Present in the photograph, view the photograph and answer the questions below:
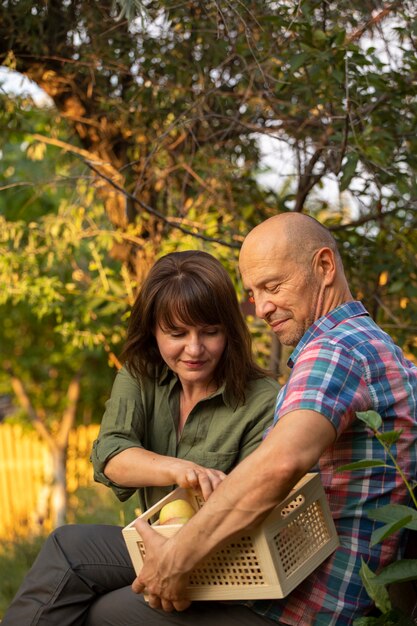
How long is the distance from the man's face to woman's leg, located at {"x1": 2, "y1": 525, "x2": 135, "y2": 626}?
2.90 feet

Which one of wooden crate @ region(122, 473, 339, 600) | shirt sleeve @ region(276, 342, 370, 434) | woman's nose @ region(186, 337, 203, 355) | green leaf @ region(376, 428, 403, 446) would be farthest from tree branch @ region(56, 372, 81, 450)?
green leaf @ region(376, 428, 403, 446)

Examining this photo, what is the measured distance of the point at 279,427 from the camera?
1890 millimetres

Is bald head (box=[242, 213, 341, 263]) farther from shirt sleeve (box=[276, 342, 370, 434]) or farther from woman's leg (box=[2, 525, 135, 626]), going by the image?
woman's leg (box=[2, 525, 135, 626])

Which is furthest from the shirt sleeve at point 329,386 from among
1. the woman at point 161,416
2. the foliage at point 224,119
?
the foliage at point 224,119

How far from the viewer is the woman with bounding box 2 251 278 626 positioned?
8.59ft

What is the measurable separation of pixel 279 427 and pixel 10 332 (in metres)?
8.44

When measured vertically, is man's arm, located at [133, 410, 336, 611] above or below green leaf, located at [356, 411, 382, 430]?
below

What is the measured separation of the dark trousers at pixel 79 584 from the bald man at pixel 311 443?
18 centimetres

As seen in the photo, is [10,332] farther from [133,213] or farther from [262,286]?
[262,286]

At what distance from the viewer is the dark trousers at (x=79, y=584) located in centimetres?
253

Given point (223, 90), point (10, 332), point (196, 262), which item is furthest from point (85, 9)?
point (10, 332)

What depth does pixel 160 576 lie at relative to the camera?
6.91ft

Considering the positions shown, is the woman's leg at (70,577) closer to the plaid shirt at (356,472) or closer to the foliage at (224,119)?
the plaid shirt at (356,472)

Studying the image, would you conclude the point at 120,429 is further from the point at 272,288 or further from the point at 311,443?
the point at 311,443
